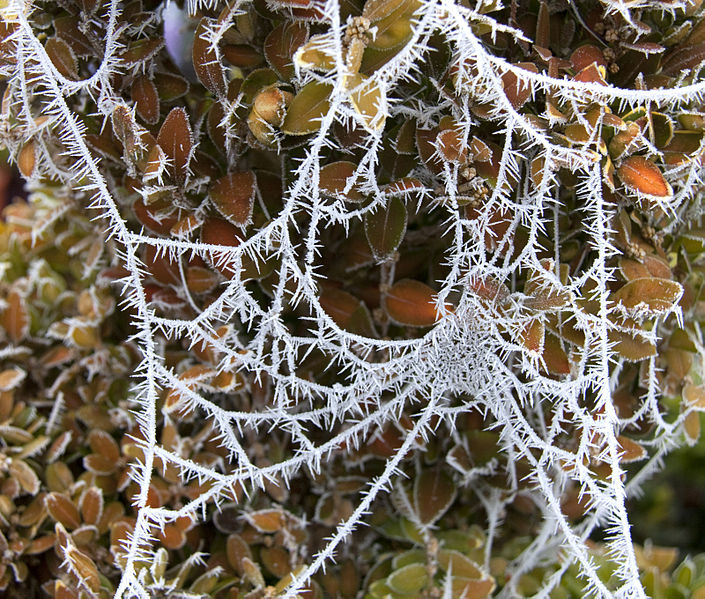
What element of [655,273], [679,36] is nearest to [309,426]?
[655,273]

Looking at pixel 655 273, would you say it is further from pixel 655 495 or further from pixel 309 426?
pixel 655 495

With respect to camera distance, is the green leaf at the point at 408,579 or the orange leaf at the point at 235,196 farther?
the green leaf at the point at 408,579

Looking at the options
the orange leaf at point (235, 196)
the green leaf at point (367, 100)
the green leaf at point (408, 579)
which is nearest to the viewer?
the green leaf at point (367, 100)

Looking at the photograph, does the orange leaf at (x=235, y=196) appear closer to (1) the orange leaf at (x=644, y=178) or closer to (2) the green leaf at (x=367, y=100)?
(2) the green leaf at (x=367, y=100)

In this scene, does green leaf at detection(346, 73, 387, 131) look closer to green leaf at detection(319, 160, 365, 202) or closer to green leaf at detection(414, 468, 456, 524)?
green leaf at detection(319, 160, 365, 202)

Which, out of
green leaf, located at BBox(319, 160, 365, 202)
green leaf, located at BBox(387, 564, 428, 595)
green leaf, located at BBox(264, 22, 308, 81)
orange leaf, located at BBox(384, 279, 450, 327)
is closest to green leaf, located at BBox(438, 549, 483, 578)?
green leaf, located at BBox(387, 564, 428, 595)

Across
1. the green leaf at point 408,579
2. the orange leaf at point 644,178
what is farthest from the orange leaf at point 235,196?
the green leaf at point 408,579

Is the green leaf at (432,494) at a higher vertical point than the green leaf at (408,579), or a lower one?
higher
